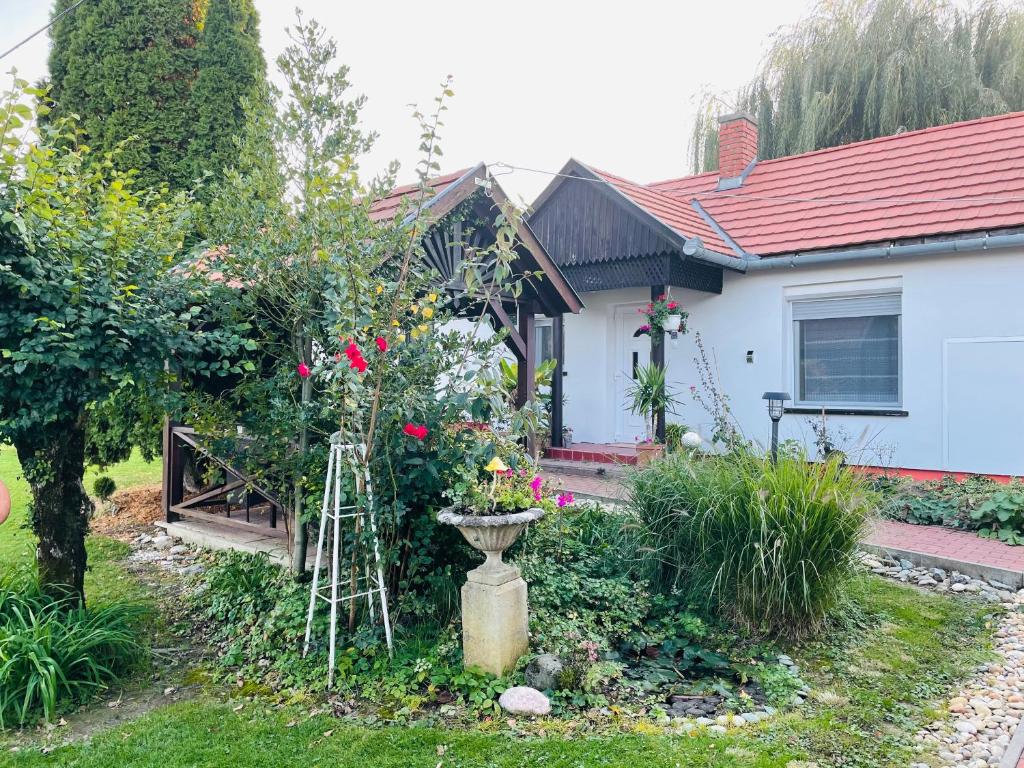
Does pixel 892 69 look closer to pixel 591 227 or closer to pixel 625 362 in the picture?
pixel 591 227

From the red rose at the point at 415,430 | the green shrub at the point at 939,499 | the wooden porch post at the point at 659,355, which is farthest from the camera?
the wooden porch post at the point at 659,355

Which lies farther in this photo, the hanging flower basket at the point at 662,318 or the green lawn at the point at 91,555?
the hanging flower basket at the point at 662,318

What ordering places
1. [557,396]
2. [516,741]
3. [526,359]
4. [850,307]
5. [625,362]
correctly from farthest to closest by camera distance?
[625,362] < [557,396] < [850,307] < [526,359] < [516,741]

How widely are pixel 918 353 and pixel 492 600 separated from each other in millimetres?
7176

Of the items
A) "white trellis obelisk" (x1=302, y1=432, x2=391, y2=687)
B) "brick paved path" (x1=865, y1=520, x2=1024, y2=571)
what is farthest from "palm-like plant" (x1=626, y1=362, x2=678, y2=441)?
"white trellis obelisk" (x1=302, y1=432, x2=391, y2=687)

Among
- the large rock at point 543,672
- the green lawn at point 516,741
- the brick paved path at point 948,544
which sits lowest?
the green lawn at point 516,741

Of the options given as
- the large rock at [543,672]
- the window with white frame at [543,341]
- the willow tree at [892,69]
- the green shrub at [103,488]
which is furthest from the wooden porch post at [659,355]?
the willow tree at [892,69]

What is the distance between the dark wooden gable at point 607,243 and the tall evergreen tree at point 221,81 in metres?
4.73

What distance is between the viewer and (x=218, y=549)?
21.7 ft

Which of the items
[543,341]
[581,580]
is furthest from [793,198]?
[581,580]

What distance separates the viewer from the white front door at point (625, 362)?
11.2 m

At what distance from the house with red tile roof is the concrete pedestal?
16.2ft

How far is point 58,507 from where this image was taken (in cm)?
457

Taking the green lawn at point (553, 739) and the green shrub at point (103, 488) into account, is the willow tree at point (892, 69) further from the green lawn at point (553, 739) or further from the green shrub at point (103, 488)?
the green shrub at point (103, 488)
